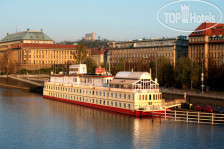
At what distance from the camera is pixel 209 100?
203ft

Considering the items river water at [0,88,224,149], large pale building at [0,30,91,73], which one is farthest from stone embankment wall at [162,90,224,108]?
large pale building at [0,30,91,73]

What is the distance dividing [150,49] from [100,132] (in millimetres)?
97794

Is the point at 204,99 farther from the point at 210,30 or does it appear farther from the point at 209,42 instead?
the point at 210,30

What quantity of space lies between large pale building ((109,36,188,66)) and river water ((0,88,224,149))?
6968 cm

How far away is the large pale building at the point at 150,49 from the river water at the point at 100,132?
6968 cm

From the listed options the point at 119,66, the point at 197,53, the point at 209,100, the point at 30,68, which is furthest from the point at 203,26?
the point at 30,68

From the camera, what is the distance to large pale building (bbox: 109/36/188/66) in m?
133

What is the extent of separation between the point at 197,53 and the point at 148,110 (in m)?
68.1

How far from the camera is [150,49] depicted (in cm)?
14112

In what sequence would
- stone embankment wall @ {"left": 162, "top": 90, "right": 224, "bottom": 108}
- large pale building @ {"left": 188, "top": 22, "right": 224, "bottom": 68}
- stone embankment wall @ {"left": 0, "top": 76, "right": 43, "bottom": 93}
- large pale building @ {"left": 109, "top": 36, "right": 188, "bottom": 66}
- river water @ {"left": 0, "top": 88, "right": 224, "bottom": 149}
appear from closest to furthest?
river water @ {"left": 0, "top": 88, "right": 224, "bottom": 149}, stone embankment wall @ {"left": 162, "top": 90, "right": 224, "bottom": 108}, large pale building @ {"left": 188, "top": 22, "right": 224, "bottom": 68}, stone embankment wall @ {"left": 0, "top": 76, "right": 43, "bottom": 93}, large pale building @ {"left": 109, "top": 36, "right": 188, "bottom": 66}

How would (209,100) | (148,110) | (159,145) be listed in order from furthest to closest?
(209,100) → (148,110) → (159,145)

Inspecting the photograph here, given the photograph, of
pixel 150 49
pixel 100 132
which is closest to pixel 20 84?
pixel 150 49

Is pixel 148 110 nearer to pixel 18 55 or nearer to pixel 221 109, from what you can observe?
pixel 221 109

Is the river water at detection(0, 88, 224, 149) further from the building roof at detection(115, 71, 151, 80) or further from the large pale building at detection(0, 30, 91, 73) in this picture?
the large pale building at detection(0, 30, 91, 73)
